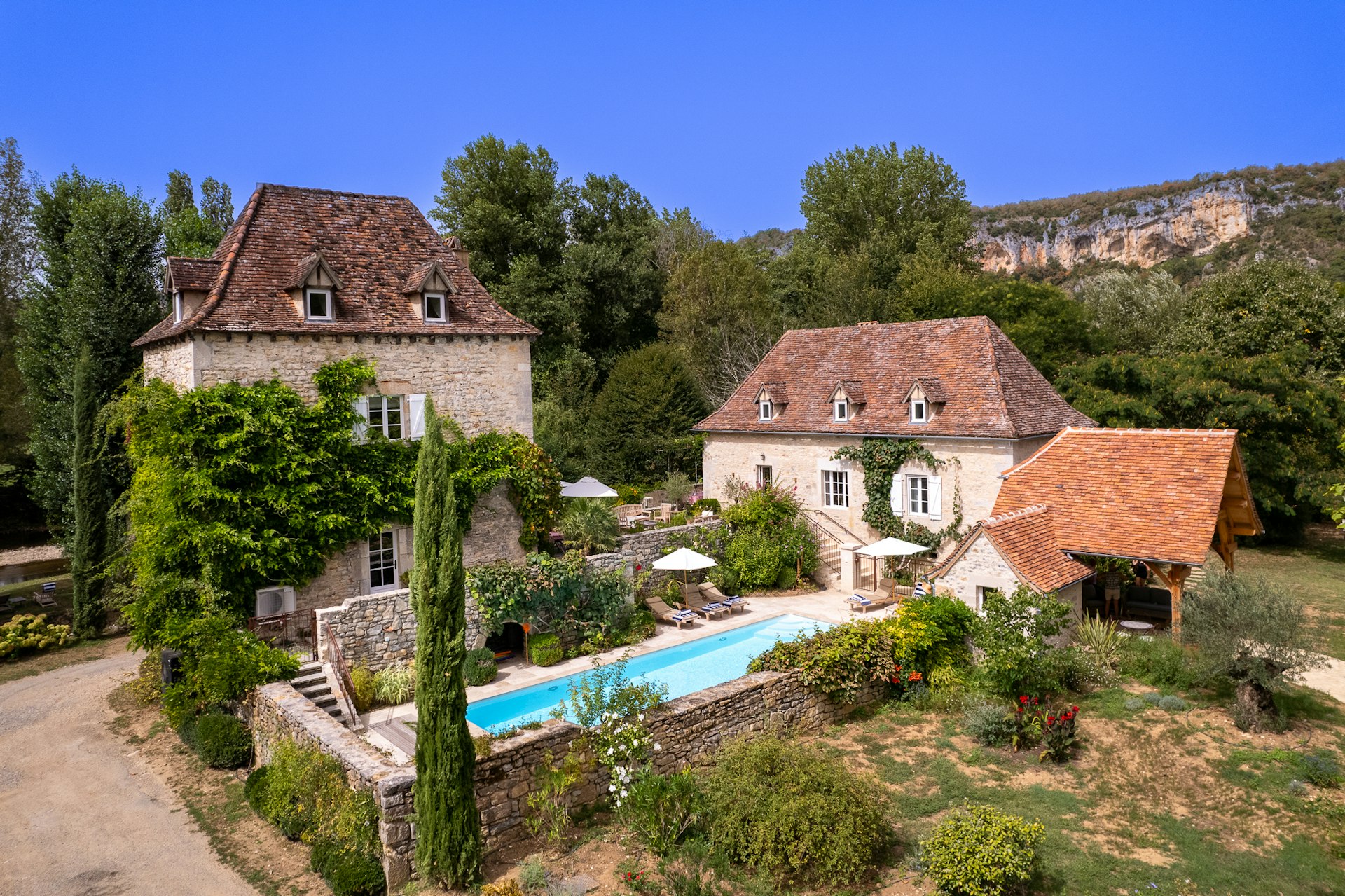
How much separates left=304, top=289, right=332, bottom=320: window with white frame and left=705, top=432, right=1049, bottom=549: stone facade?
16.1 meters

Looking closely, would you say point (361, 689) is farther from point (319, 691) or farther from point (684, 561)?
point (684, 561)

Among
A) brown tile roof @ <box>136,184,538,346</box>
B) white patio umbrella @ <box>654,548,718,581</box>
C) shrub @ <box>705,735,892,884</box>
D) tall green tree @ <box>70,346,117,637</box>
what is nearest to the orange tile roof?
white patio umbrella @ <box>654,548,718,581</box>

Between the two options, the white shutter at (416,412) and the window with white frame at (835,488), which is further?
the window with white frame at (835,488)

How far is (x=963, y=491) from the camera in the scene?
957 inches

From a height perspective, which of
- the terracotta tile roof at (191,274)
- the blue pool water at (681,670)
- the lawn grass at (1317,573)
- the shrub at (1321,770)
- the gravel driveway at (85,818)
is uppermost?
the terracotta tile roof at (191,274)

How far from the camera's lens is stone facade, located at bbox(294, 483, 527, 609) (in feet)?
62.5

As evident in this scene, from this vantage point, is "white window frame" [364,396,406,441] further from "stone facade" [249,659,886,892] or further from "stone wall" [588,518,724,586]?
"stone facade" [249,659,886,892]

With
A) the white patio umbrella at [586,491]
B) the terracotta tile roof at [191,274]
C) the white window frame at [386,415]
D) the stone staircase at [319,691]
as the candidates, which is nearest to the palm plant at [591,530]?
the white patio umbrella at [586,491]

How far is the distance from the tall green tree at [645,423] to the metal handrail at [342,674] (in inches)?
863

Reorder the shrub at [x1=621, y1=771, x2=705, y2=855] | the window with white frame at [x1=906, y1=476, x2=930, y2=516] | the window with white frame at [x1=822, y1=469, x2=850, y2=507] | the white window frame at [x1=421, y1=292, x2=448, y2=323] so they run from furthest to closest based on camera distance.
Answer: the window with white frame at [x1=822, y1=469, x2=850, y2=507], the window with white frame at [x1=906, y1=476, x2=930, y2=516], the white window frame at [x1=421, y1=292, x2=448, y2=323], the shrub at [x1=621, y1=771, x2=705, y2=855]

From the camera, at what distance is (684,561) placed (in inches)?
885

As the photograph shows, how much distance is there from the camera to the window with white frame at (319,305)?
61.4 feet

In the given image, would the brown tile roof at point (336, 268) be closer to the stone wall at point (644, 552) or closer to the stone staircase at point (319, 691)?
the stone wall at point (644, 552)

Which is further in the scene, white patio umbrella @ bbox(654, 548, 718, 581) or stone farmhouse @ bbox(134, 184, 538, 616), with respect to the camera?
white patio umbrella @ bbox(654, 548, 718, 581)
